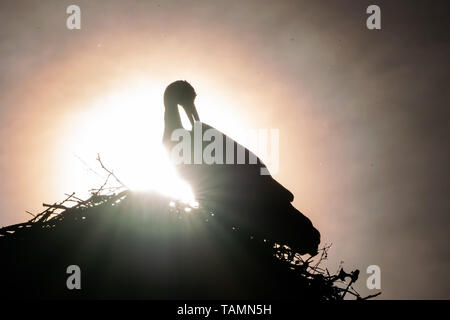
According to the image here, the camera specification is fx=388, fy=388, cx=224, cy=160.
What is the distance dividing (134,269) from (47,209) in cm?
126

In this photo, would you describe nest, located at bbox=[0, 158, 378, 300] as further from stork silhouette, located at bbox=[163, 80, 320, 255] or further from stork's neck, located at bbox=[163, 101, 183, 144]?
stork's neck, located at bbox=[163, 101, 183, 144]

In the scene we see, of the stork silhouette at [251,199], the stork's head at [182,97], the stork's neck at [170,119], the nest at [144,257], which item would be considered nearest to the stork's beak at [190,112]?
the stork's head at [182,97]

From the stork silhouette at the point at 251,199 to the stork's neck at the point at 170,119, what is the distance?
0.19 m

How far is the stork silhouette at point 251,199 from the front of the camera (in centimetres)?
471

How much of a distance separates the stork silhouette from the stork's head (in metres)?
0.65

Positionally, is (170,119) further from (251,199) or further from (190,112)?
(251,199)

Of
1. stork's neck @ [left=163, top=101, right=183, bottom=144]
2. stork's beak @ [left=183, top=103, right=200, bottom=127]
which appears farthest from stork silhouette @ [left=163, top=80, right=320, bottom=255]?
stork's beak @ [left=183, top=103, right=200, bottom=127]

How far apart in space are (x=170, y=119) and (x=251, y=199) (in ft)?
7.66

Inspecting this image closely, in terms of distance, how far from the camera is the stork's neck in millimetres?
6512

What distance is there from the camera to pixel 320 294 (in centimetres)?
417

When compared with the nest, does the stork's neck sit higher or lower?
higher
